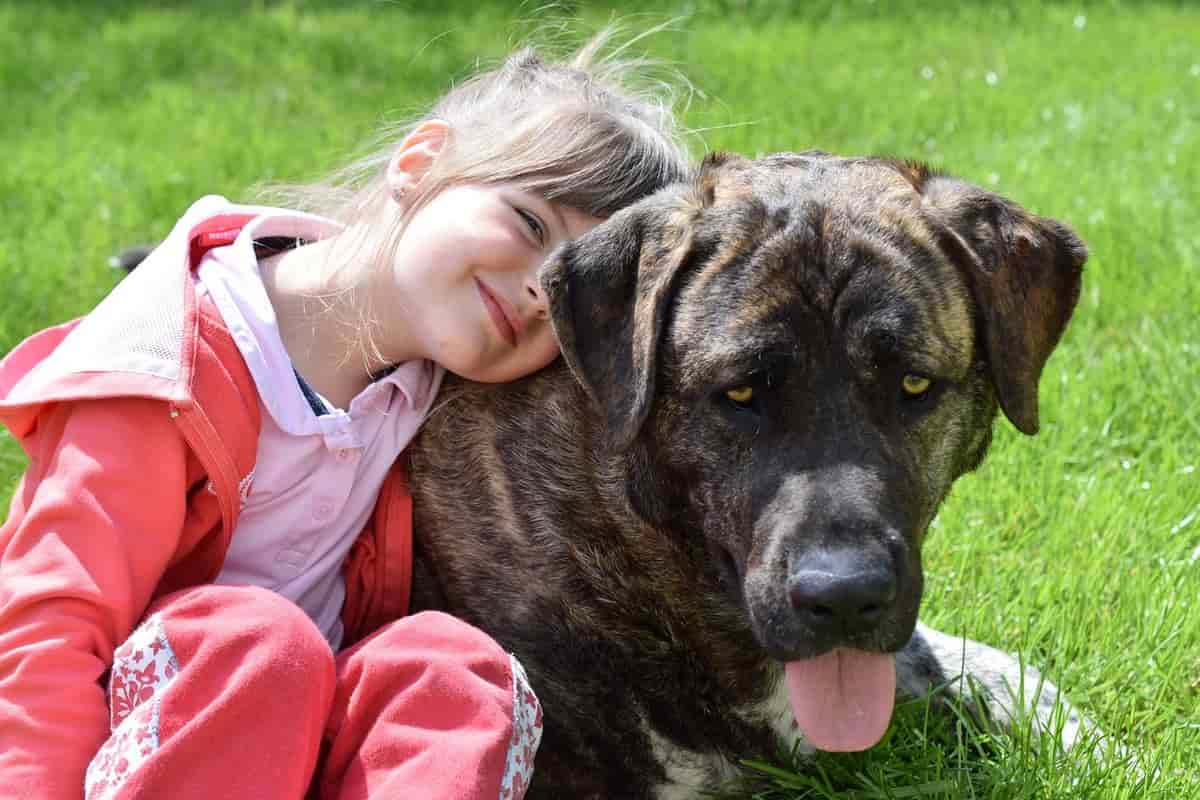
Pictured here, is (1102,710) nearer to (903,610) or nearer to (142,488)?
(903,610)

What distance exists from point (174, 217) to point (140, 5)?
14.5ft

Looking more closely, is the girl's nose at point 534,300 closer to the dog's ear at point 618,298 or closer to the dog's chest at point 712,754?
the dog's ear at point 618,298

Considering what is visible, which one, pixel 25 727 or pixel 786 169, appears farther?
pixel 786 169

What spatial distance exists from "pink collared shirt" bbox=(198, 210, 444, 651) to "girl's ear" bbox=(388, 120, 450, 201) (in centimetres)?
43

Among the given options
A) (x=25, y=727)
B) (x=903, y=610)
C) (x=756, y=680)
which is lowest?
(x=756, y=680)

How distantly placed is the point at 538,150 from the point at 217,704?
158cm

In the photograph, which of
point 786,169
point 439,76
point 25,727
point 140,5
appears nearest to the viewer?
point 25,727

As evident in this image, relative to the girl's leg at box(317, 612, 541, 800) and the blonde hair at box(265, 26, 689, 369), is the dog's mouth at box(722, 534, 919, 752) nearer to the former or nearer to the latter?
the girl's leg at box(317, 612, 541, 800)

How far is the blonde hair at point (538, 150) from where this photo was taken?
11.9 feet

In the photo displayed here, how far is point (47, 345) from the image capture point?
3666 mm

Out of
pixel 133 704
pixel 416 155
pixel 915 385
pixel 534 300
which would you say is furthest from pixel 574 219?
pixel 133 704

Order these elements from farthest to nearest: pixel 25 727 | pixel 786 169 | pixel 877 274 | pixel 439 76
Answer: pixel 439 76 → pixel 786 169 → pixel 877 274 → pixel 25 727

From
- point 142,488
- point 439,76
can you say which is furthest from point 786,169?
point 439,76

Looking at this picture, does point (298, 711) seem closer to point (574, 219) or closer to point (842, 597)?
point (842, 597)
